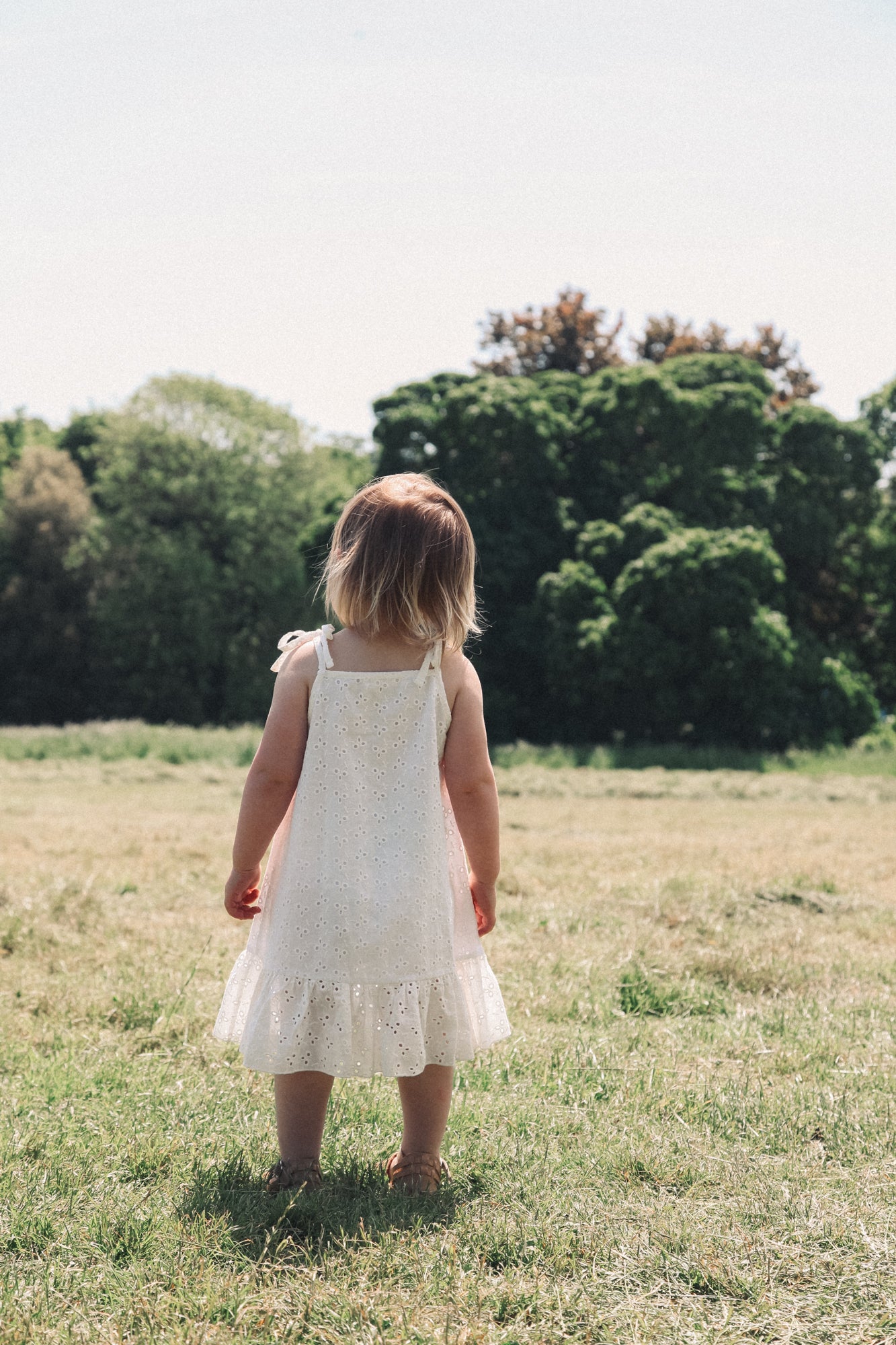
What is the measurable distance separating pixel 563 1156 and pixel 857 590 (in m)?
24.4

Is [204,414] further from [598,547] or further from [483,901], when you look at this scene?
[483,901]

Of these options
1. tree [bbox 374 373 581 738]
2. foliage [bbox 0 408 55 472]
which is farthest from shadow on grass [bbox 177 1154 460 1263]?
foliage [bbox 0 408 55 472]

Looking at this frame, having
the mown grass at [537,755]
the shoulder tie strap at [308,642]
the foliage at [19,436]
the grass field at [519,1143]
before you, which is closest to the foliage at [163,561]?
the foliage at [19,436]

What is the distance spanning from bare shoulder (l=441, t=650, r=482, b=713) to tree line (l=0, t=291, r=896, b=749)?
16642mm

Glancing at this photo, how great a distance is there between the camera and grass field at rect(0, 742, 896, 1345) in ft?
7.56

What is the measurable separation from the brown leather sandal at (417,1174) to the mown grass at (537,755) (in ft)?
45.0

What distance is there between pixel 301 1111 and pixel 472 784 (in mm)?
930

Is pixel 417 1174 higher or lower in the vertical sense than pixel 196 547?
lower

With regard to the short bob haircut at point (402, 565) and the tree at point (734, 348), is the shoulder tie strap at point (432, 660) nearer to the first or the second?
the short bob haircut at point (402, 565)

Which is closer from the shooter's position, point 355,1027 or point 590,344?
point 355,1027

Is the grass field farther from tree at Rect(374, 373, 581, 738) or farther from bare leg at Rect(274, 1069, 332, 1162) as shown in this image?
tree at Rect(374, 373, 581, 738)

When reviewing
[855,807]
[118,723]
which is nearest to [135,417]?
[118,723]

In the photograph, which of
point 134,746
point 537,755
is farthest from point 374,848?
point 134,746

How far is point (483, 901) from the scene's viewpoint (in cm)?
301
